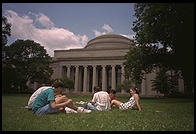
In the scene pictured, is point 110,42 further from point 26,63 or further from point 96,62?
point 26,63

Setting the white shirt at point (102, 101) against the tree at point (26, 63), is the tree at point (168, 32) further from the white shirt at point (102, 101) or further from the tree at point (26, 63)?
the tree at point (26, 63)

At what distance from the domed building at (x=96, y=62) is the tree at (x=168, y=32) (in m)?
27.4

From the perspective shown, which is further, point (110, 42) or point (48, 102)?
point (110, 42)

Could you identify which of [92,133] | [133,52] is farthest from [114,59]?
[92,133]

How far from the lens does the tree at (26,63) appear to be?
124 feet

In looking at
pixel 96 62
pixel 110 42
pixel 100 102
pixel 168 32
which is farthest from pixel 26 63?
pixel 100 102

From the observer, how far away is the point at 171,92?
143ft

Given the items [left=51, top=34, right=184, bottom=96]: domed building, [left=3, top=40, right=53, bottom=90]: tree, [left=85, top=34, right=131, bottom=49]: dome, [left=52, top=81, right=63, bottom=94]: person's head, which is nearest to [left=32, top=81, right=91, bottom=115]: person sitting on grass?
[left=52, top=81, right=63, bottom=94]: person's head

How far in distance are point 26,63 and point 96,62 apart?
2188cm

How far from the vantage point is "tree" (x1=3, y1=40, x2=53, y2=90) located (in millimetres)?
37706

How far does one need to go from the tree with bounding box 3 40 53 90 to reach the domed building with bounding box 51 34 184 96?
15526 mm

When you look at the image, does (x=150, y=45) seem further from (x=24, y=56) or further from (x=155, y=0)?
(x=24, y=56)

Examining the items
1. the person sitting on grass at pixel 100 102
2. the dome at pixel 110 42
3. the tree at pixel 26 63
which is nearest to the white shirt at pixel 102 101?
the person sitting on grass at pixel 100 102

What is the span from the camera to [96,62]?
5638 centimetres
